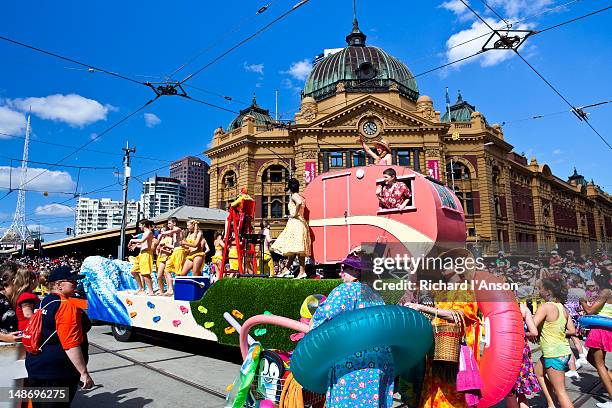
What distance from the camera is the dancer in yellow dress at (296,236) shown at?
282 inches

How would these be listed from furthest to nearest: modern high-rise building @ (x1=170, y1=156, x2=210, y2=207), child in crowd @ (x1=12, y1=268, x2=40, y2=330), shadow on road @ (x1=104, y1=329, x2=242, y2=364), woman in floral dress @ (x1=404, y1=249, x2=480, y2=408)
A: modern high-rise building @ (x1=170, y1=156, x2=210, y2=207) < shadow on road @ (x1=104, y1=329, x2=242, y2=364) < child in crowd @ (x1=12, y1=268, x2=40, y2=330) < woman in floral dress @ (x1=404, y1=249, x2=480, y2=408)

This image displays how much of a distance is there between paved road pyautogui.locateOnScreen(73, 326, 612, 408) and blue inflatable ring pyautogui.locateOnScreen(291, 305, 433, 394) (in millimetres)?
2761

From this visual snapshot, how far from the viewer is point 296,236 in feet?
23.8

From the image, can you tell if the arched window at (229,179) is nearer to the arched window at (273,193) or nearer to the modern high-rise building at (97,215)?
the arched window at (273,193)

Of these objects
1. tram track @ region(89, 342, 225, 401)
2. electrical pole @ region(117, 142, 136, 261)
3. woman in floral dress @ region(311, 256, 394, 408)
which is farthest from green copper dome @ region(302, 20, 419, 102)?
woman in floral dress @ region(311, 256, 394, 408)

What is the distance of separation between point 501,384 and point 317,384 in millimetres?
1741

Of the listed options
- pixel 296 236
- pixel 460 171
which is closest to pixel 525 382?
pixel 296 236

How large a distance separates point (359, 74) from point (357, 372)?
4013 centimetres

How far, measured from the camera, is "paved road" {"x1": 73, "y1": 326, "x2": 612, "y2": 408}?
5.34 meters

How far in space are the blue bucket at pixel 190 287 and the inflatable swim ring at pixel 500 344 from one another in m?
5.46

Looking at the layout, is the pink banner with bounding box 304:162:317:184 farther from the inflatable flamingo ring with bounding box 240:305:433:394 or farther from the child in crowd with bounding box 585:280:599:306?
the inflatable flamingo ring with bounding box 240:305:433:394

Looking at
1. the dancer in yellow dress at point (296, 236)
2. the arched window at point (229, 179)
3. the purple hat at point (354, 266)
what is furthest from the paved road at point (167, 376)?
the arched window at point (229, 179)

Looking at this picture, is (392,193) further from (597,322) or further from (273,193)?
(273,193)

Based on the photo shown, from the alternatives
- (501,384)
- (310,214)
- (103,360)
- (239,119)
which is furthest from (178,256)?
(239,119)
